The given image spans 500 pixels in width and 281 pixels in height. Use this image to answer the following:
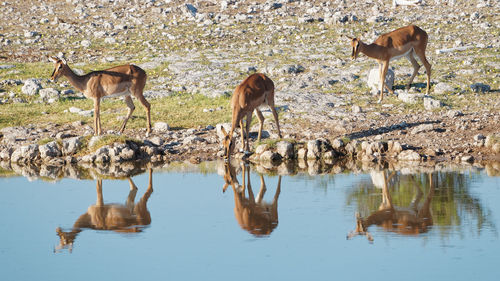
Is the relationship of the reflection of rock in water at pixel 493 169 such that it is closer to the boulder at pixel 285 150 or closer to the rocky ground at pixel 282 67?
the rocky ground at pixel 282 67

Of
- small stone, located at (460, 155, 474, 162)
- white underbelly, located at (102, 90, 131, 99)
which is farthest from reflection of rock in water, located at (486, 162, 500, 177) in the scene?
white underbelly, located at (102, 90, 131, 99)

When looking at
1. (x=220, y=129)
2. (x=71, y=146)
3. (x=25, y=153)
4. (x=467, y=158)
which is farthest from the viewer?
(x=220, y=129)

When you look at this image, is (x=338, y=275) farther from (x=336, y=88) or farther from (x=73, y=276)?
(x=336, y=88)

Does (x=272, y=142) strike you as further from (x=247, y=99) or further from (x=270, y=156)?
(x=247, y=99)

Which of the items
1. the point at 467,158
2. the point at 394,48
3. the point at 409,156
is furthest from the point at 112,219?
the point at 394,48

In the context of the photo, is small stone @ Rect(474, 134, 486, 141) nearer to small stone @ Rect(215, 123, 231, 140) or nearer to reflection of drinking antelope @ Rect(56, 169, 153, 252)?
small stone @ Rect(215, 123, 231, 140)

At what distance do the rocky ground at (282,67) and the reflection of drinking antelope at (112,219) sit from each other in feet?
14.2

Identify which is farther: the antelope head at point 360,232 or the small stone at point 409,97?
the small stone at point 409,97

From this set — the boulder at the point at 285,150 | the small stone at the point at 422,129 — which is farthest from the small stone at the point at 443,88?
the boulder at the point at 285,150

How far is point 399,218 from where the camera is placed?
10.9 meters

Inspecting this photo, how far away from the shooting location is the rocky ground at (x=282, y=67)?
1705 cm

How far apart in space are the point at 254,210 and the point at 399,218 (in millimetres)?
2194

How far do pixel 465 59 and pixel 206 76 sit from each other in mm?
8109

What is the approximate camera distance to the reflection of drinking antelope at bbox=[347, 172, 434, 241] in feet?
33.4
